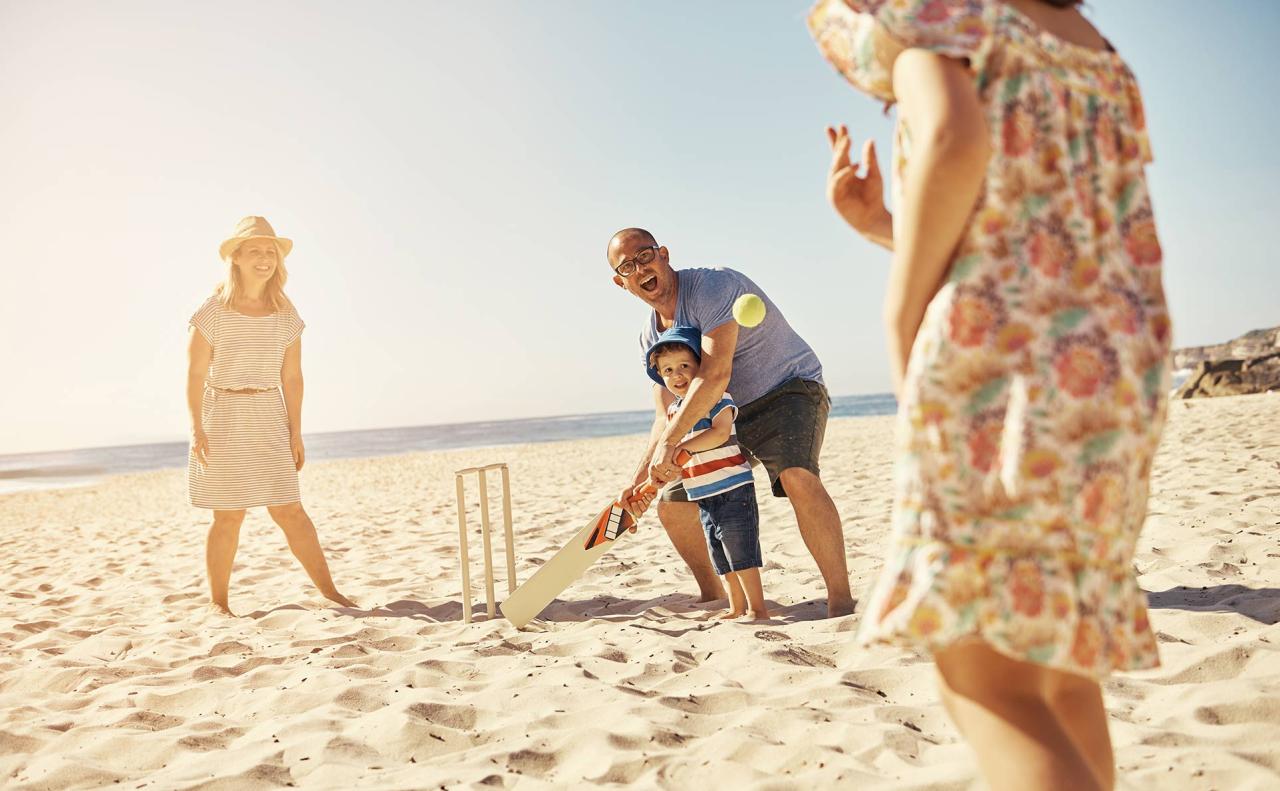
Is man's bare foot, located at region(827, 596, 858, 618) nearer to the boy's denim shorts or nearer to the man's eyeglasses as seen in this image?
the boy's denim shorts

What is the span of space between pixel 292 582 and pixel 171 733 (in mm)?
2725

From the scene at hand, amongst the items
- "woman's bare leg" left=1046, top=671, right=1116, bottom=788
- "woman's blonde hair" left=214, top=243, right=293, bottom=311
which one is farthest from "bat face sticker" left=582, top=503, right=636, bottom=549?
"woman's bare leg" left=1046, top=671, right=1116, bottom=788

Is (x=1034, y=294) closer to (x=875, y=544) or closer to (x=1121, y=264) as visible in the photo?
(x=1121, y=264)

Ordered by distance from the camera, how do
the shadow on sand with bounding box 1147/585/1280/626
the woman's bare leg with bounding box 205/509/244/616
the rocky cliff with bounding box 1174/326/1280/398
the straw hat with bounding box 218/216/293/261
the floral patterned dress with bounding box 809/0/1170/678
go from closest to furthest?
the floral patterned dress with bounding box 809/0/1170/678 → the shadow on sand with bounding box 1147/585/1280/626 → the woman's bare leg with bounding box 205/509/244/616 → the straw hat with bounding box 218/216/293/261 → the rocky cliff with bounding box 1174/326/1280/398

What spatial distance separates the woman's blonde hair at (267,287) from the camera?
4797 mm

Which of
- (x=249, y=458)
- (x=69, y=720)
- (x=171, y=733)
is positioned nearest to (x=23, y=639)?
(x=249, y=458)

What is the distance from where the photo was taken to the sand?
2375 mm

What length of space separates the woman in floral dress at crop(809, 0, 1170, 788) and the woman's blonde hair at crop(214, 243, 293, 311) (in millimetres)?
4281

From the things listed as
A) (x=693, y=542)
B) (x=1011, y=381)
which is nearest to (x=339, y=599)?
(x=693, y=542)

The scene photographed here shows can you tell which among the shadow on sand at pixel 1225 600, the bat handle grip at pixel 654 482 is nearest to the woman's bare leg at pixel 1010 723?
the shadow on sand at pixel 1225 600

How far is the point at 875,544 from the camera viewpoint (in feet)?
17.3

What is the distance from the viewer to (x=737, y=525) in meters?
3.87

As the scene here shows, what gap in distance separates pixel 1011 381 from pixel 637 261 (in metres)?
2.87

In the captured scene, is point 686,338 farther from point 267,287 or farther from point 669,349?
point 267,287
